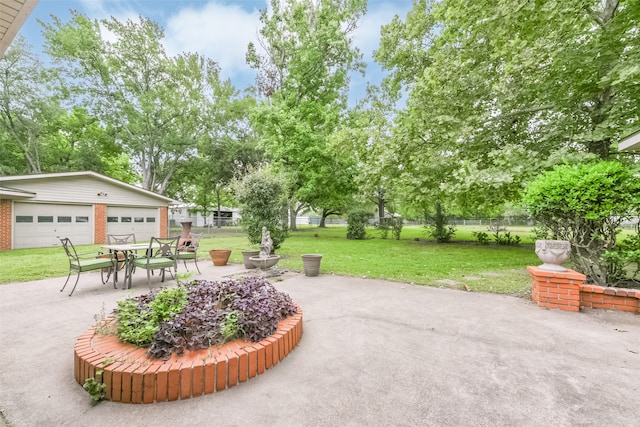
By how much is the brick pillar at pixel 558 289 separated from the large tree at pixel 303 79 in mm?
12350

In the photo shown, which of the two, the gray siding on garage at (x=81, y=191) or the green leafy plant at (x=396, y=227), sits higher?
the gray siding on garage at (x=81, y=191)

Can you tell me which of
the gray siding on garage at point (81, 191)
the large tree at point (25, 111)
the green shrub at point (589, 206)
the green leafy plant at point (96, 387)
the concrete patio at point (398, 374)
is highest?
the large tree at point (25, 111)

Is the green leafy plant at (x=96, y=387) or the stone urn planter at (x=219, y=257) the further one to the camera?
the stone urn planter at (x=219, y=257)

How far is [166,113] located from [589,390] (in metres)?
24.7

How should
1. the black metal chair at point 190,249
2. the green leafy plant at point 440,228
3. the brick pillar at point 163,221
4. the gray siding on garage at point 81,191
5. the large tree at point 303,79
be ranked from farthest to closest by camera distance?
the brick pillar at point 163,221
the large tree at point 303,79
the green leafy plant at point 440,228
the gray siding on garage at point 81,191
the black metal chair at point 190,249

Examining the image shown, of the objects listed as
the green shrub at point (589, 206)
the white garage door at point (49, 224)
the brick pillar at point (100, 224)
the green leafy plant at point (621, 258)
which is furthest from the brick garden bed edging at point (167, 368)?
the brick pillar at point (100, 224)

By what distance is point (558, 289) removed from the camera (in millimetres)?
3959

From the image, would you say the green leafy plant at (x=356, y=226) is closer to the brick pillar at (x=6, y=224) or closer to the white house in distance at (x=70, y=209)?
the white house in distance at (x=70, y=209)

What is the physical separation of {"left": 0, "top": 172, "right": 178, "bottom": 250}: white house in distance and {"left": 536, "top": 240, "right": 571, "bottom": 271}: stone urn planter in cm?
1501

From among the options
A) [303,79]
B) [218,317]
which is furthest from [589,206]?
[303,79]

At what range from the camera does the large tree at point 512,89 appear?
267 inches

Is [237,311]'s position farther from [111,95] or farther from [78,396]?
[111,95]

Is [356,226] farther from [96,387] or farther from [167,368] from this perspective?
[96,387]

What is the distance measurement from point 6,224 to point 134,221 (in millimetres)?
5038
